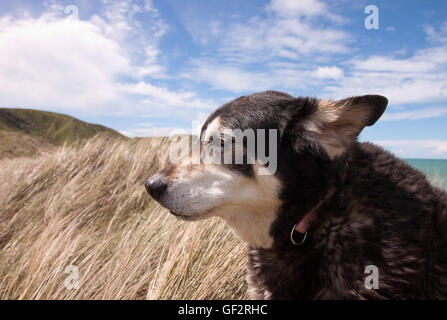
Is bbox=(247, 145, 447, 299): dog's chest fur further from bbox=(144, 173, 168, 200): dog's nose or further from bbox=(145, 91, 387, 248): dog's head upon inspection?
bbox=(144, 173, 168, 200): dog's nose

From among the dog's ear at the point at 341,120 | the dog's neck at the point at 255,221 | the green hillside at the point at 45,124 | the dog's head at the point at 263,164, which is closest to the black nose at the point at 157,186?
the dog's head at the point at 263,164

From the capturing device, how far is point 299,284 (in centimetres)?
216

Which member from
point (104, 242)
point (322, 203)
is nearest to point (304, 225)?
point (322, 203)

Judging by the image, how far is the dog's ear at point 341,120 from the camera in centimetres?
196

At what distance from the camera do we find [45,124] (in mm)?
139125

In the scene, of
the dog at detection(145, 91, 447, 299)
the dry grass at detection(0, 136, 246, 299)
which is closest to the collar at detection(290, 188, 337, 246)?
the dog at detection(145, 91, 447, 299)

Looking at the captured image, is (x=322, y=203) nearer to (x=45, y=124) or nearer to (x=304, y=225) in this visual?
(x=304, y=225)

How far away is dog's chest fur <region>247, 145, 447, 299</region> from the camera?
1.99 metres

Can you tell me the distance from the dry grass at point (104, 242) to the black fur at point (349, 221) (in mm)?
941

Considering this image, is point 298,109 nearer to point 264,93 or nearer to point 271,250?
point 264,93

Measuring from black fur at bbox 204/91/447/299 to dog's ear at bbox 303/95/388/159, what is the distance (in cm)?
1


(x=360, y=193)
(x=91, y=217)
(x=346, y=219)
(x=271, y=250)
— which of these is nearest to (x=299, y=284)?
(x=271, y=250)

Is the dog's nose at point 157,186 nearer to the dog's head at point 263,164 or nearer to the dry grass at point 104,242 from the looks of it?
the dog's head at point 263,164

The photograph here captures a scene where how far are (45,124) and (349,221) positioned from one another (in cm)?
15998
